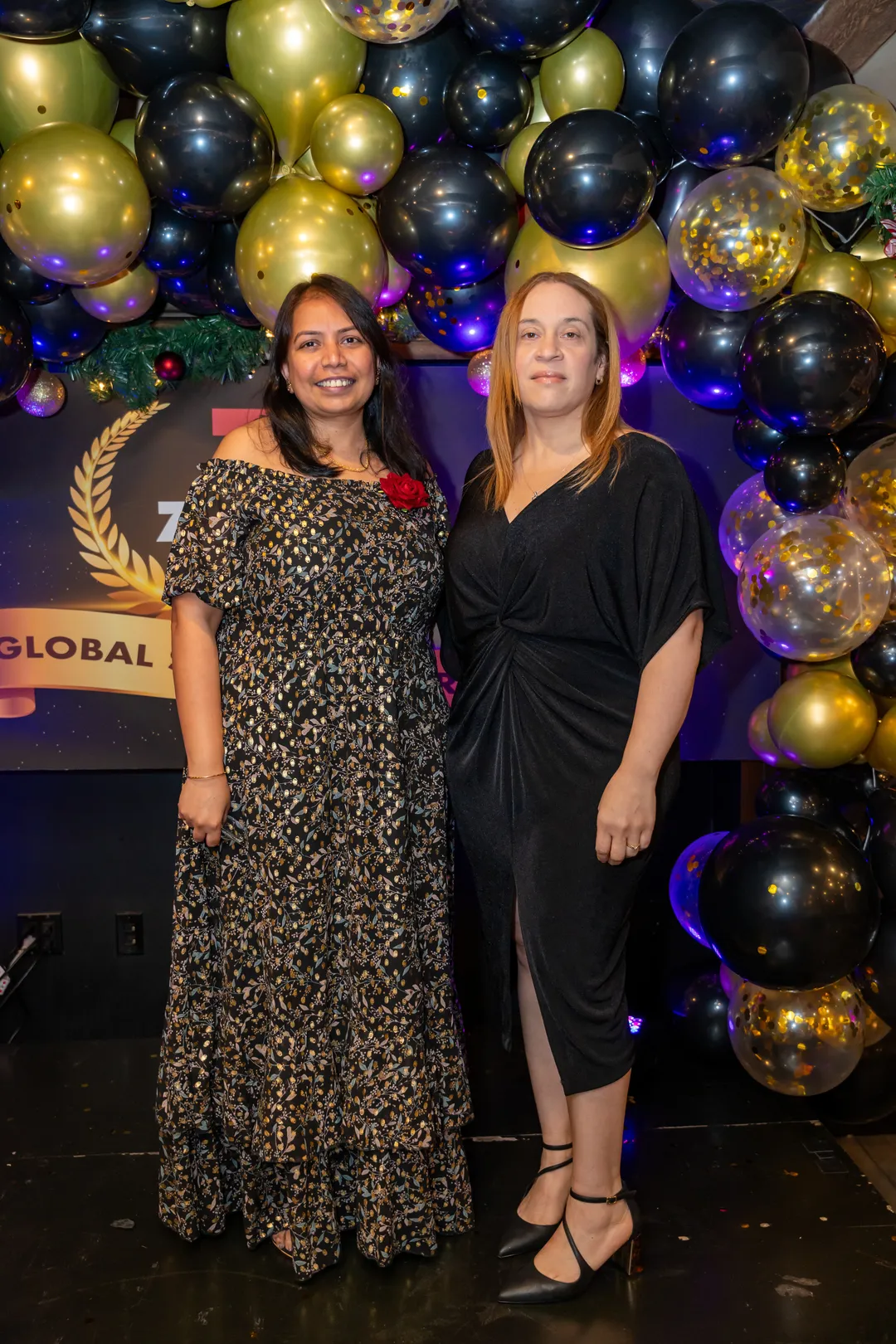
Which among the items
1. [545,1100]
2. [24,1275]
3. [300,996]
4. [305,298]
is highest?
[305,298]

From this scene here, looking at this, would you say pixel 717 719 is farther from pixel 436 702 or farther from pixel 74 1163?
pixel 74 1163

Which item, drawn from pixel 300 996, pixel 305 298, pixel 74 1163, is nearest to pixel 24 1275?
pixel 74 1163

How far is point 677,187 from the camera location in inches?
88.4

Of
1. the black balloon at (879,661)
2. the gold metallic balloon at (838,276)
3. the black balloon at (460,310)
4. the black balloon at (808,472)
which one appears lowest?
the black balloon at (879,661)

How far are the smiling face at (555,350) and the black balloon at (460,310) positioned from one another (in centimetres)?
58

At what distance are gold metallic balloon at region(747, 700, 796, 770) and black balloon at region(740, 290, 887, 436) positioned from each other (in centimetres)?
61

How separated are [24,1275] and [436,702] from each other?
118cm

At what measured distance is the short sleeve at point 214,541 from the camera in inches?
68.7

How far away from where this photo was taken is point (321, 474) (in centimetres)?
182

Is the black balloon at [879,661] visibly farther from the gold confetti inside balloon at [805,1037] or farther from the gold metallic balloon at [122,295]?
the gold metallic balloon at [122,295]

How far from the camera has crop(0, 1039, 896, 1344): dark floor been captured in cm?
173

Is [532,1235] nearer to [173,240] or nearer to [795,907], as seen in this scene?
[795,907]

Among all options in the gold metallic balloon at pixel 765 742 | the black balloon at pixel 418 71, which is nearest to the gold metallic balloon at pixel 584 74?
the black balloon at pixel 418 71

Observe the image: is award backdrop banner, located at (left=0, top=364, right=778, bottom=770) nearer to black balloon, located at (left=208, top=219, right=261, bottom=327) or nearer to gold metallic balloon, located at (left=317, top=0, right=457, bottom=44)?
black balloon, located at (left=208, top=219, right=261, bottom=327)
